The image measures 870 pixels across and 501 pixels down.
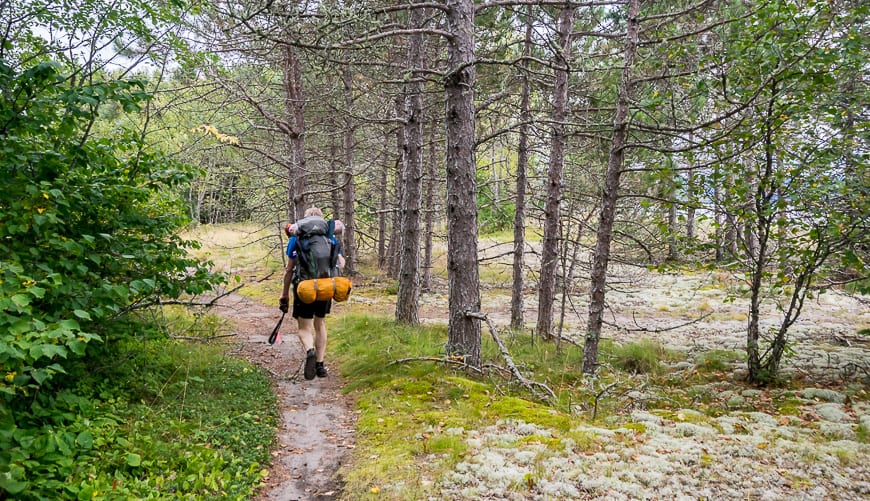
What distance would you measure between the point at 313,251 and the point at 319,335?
49.2 inches

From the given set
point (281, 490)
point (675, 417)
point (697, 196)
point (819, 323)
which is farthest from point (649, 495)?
point (819, 323)

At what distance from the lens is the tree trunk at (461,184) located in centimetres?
570

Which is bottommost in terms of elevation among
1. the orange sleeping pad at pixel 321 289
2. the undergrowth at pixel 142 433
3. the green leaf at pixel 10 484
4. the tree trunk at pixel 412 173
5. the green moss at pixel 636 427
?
the green moss at pixel 636 427

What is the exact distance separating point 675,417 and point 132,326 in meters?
5.70

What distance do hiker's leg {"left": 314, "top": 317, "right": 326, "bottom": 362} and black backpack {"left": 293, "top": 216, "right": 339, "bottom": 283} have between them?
652 millimetres

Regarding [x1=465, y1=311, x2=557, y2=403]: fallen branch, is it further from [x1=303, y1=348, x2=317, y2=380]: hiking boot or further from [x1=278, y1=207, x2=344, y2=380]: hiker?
[x1=303, y1=348, x2=317, y2=380]: hiking boot

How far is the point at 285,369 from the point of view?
7324 millimetres

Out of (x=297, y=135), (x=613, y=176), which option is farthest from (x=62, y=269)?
(x=297, y=135)

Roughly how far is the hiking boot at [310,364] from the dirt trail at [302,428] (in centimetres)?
10

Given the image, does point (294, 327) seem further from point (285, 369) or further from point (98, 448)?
point (98, 448)

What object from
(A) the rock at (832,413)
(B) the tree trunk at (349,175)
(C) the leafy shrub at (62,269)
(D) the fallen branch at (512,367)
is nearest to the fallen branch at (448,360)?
(D) the fallen branch at (512,367)

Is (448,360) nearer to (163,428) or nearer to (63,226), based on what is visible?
(163,428)

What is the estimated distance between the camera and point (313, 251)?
625cm

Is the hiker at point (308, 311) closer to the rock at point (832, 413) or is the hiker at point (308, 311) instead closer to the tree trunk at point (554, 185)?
Result: the tree trunk at point (554, 185)
